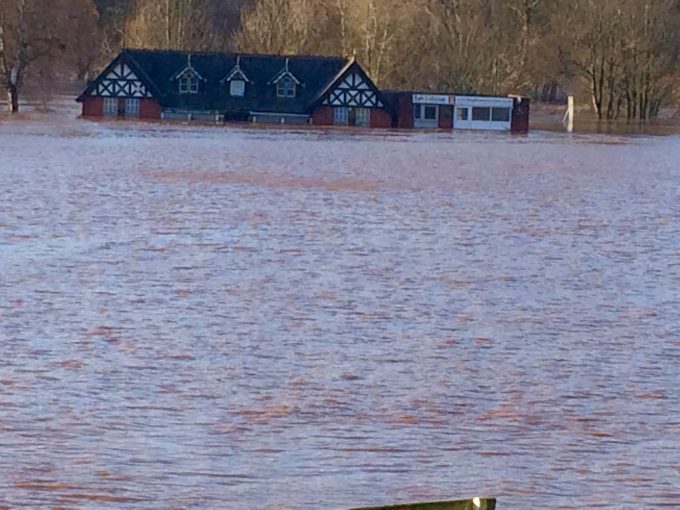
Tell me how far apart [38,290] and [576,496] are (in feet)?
23.8

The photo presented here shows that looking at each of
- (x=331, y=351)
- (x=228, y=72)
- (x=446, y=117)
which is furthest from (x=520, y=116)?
(x=331, y=351)

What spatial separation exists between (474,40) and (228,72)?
51.2 feet

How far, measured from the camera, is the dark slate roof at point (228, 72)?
231 feet

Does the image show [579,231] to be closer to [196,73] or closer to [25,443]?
[25,443]

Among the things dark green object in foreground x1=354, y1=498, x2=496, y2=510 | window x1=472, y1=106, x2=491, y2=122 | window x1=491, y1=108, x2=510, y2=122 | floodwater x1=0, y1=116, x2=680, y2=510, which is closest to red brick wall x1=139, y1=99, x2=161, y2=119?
window x1=472, y1=106, x2=491, y2=122

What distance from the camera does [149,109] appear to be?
7144 centimetres

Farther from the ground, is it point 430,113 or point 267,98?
point 267,98

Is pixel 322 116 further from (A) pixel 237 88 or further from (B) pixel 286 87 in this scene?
(A) pixel 237 88

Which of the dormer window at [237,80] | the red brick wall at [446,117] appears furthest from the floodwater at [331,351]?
the red brick wall at [446,117]

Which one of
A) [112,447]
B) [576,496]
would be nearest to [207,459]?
[112,447]

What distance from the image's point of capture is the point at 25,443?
906cm

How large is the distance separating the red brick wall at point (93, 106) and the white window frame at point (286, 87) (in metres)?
7.81

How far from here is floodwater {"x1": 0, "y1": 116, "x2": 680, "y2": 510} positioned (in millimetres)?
8672

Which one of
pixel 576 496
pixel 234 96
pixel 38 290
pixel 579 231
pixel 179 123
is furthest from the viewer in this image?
pixel 234 96
